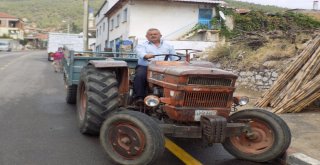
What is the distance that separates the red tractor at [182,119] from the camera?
5430 millimetres

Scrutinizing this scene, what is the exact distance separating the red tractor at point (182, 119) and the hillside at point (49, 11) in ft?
343

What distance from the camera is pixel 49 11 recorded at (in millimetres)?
122375

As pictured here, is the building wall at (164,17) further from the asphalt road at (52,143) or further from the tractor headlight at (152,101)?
the tractor headlight at (152,101)

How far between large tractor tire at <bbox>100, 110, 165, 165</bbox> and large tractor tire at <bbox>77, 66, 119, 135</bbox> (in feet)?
2.89

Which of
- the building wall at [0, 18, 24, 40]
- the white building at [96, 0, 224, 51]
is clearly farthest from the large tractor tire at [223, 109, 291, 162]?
the building wall at [0, 18, 24, 40]

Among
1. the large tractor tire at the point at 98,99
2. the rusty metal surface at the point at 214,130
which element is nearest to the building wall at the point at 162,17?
the large tractor tire at the point at 98,99

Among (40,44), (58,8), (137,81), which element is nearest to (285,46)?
(137,81)

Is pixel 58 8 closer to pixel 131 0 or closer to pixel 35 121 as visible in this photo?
pixel 131 0

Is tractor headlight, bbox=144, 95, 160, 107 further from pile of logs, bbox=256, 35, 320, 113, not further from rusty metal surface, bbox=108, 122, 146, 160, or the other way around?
pile of logs, bbox=256, 35, 320, 113

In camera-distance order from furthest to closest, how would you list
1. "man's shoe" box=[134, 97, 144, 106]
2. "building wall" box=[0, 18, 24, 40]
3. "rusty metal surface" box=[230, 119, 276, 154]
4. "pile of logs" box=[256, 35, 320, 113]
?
"building wall" box=[0, 18, 24, 40] → "pile of logs" box=[256, 35, 320, 113] → "man's shoe" box=[134, 97, 144, 106] → "rusty metal surface" box=[230, 119, 276, 154]

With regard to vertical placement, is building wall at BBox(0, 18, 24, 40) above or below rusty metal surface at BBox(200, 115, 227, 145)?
above

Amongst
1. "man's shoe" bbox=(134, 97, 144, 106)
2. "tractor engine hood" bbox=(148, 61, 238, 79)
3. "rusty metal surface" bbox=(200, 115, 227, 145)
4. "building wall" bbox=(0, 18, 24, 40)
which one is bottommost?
"rusty metal surface" bbox=(200, 115, 227, 145)

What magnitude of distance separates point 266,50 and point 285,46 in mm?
661

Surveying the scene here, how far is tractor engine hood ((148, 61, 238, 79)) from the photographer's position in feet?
18.6
